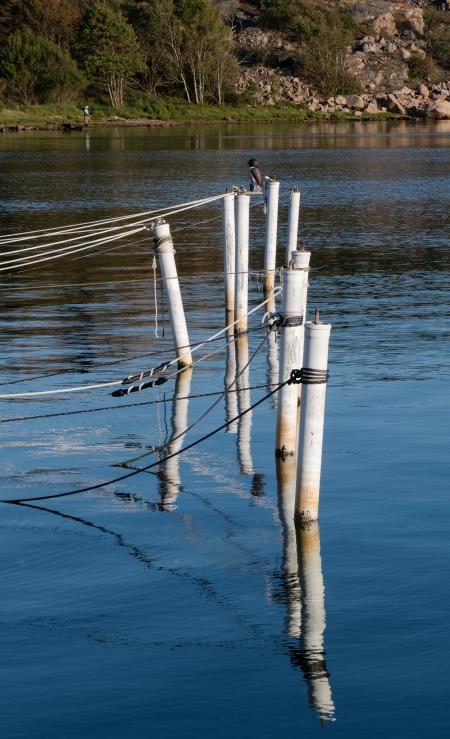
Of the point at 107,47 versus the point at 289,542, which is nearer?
the point at 289,542

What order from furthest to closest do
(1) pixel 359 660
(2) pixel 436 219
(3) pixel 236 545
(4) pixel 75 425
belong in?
(2) pixel 436 219 → (4) pixel 75 425 → (3) pixel 236 545 → (1) pixel 359 660

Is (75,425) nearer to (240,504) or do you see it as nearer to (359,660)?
(240,504)

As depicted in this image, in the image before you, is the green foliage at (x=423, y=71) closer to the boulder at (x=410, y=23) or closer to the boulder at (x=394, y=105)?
the boulder at (x=410, y=23)

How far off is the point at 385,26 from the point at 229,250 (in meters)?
180

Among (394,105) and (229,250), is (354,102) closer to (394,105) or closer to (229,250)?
(394,105)

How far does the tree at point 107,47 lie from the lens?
438 ft

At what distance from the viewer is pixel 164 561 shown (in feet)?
40.0

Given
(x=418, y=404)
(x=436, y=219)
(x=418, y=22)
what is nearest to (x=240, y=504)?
(x=418, y=404)

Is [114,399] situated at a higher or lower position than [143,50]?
lower

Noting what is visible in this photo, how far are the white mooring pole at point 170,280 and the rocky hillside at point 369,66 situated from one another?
5397 inches

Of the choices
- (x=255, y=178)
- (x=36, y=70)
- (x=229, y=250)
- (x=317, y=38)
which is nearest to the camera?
(x=229, y=250)

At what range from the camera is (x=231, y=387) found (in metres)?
19.6

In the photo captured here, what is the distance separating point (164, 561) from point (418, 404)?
6.96m

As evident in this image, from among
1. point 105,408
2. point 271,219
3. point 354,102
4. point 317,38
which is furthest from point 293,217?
point 317,38
